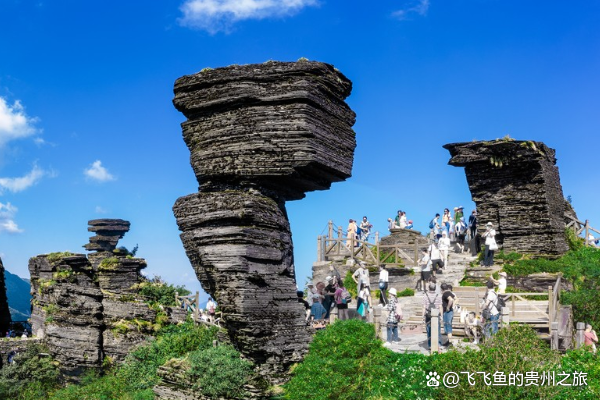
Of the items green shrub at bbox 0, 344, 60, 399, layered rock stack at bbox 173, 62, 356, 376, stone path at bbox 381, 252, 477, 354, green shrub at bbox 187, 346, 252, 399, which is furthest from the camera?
green shrub at bbox 0, 344, 60, 399

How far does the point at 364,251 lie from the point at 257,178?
46.8ft

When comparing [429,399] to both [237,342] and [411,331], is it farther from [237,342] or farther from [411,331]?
[411,331]

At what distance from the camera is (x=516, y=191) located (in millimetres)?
27438

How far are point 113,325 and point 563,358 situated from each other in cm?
1667

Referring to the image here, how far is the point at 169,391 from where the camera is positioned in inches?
565

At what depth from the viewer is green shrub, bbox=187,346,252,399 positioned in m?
13.4

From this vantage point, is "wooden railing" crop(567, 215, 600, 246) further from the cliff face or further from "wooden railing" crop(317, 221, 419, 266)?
the cliff face

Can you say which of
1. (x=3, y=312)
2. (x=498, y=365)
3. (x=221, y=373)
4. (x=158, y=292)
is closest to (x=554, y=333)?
(x=498, y=365)

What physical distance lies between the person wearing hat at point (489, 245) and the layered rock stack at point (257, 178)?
462 inches

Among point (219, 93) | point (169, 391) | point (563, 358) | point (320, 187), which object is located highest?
point (219, 93)

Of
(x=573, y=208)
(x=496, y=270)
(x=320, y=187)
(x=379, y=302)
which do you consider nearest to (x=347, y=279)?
(x=379, y=302)

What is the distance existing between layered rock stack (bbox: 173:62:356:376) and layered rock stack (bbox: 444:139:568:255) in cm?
1447

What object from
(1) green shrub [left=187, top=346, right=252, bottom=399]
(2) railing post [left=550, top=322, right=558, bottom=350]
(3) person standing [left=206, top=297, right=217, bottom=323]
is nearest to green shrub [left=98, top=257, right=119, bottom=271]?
(3) person standing [left=206, top=297, right=217, bottom=323]

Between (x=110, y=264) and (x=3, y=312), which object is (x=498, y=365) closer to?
(x=110, y=264)
